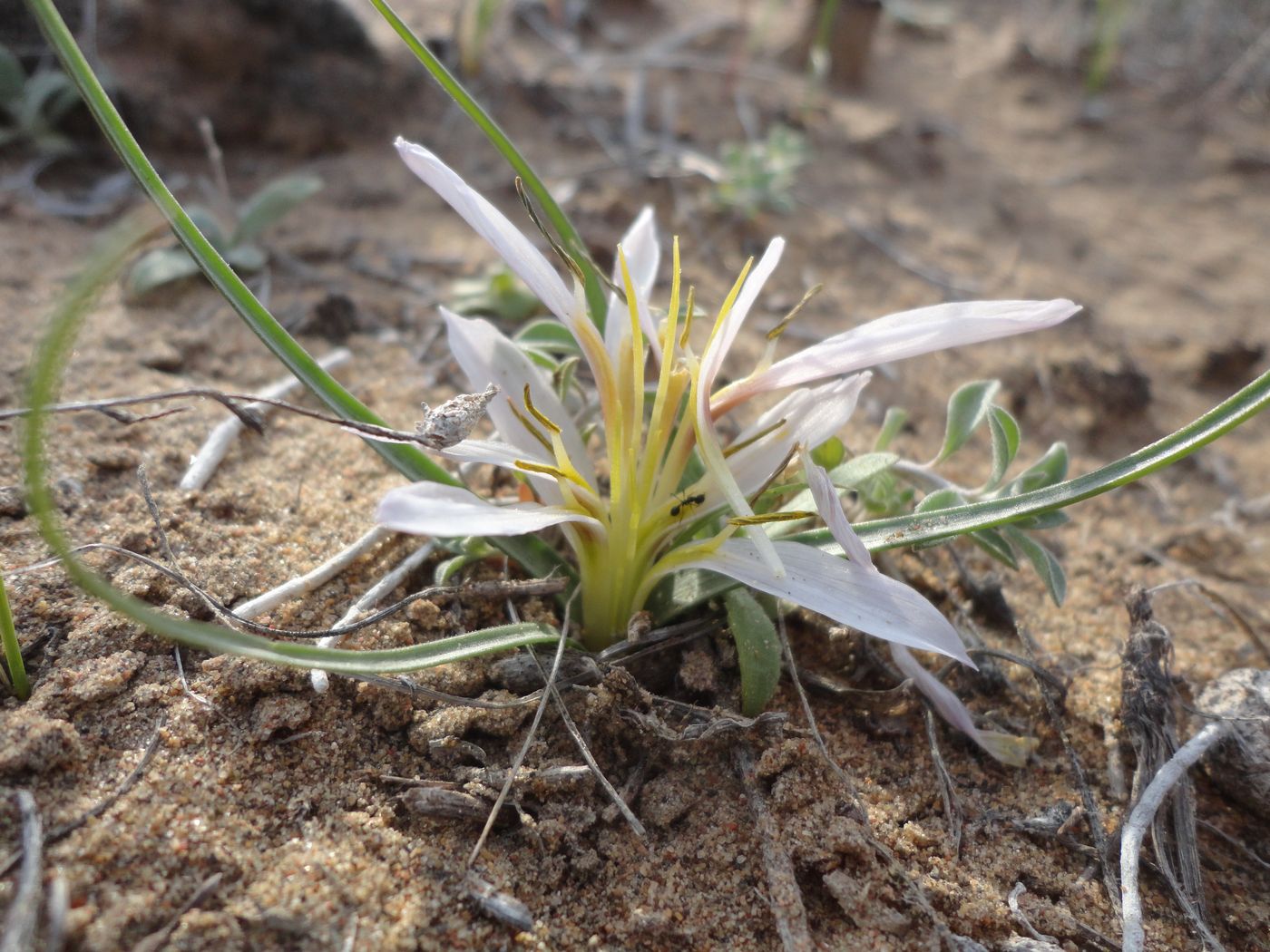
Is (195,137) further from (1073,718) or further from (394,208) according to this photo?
(1073,718)

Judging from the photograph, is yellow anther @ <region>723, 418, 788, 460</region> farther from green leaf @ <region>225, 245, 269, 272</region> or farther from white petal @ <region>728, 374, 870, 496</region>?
green leaf @ <region>225, 245, 269, 272</region>

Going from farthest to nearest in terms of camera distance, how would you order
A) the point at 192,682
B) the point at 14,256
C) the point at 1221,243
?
the point at 1221,243 < the point at 14,256 < the point at 192,682

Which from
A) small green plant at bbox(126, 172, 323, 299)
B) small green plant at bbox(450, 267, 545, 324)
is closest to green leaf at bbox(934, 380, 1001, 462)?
small green plant at bbox(450, 267, 545, 324)

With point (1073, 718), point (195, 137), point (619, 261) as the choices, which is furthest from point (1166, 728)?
point (195, 137)

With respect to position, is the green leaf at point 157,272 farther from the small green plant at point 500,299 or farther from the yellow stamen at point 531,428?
the yellow stamen at point 531,428

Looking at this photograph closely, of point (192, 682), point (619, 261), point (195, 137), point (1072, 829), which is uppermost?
point (619, 261)
